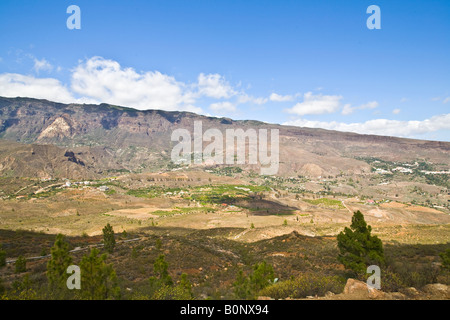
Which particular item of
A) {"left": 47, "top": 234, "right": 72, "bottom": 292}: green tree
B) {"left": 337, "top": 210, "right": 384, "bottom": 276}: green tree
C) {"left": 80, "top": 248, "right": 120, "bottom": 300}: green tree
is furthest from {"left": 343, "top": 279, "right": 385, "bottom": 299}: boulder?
{"left": 47, "top": 234, "right": 72, "bottom": 292}: green tree

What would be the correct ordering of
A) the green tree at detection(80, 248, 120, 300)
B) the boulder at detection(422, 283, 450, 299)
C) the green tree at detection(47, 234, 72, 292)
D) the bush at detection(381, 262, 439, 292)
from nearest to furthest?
1. the green tree at detection(80, 248, 120, 300)
2. the boulder at detection(422, 283, 450, 299)
3. the bush at detection(381, 262, 439, 292)
4. the green tree at detection(47, 234, 72, 292)

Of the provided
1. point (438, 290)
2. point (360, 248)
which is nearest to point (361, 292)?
point (438, 290)

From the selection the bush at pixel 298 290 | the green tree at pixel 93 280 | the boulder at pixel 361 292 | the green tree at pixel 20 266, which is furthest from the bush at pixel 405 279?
the green tree at pixel 20 266

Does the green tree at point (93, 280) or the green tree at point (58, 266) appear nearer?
the green tree at point (93, 280)

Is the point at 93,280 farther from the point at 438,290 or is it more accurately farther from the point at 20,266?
the point at 438,290

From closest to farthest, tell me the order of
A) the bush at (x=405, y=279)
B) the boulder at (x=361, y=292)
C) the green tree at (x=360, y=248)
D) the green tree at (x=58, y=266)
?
the boulder at (x=361, y=292), the bush at (x=405, y=279), the green tree at (x=58, y=266), the green tree at (x=360, y=248)

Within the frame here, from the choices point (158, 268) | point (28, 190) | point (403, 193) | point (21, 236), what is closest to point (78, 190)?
point (28, 190)

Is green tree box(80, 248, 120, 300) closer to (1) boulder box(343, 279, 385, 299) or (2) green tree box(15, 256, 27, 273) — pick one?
(1) boulder box(343, 279, 385, 299)

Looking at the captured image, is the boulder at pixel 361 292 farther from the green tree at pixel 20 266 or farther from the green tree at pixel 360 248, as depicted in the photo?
the green tree at pixel 20 266
